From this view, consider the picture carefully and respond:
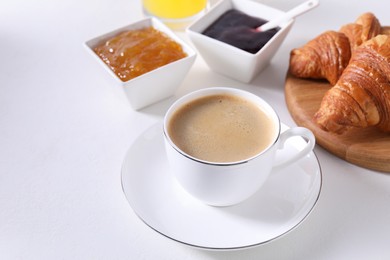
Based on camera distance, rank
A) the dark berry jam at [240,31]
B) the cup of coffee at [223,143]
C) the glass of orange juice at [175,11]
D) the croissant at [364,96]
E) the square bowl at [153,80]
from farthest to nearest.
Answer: the glass of orange juice at [175,11] → the dark berry jam at [240,31] → the square bowl at [153,80] → the croissant at [364,96] → the cup of coffee at [223,143]

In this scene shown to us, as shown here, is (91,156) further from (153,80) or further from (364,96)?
(364,96)

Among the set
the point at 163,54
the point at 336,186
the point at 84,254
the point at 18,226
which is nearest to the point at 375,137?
the point at 336,186

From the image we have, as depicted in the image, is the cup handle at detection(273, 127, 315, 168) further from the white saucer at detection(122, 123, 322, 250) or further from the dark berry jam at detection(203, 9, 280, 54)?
the dark berry jam at detection(203, 9, 280, 54)

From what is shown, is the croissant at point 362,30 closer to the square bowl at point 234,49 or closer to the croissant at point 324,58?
the croissant at point 324,58

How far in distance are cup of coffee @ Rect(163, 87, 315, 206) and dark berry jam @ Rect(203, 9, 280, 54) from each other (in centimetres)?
31

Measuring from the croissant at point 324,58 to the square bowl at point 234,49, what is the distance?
78mm

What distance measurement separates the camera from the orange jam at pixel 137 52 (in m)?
1.39

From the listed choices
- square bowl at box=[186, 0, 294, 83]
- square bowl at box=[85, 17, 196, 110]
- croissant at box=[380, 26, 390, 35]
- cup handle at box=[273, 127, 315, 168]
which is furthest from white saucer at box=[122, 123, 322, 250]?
croissant at box=[380, 26, 390, 35]

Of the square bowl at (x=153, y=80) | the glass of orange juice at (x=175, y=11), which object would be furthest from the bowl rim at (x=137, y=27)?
the glass of orange juice at (x=175, y=11)

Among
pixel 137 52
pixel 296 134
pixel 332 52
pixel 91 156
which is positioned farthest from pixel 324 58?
pixel 91 156

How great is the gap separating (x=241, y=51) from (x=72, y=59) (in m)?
0.53

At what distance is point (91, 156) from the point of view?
4.33 ft

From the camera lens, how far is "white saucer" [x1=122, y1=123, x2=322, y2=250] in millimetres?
1066

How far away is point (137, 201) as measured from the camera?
1.13 m
